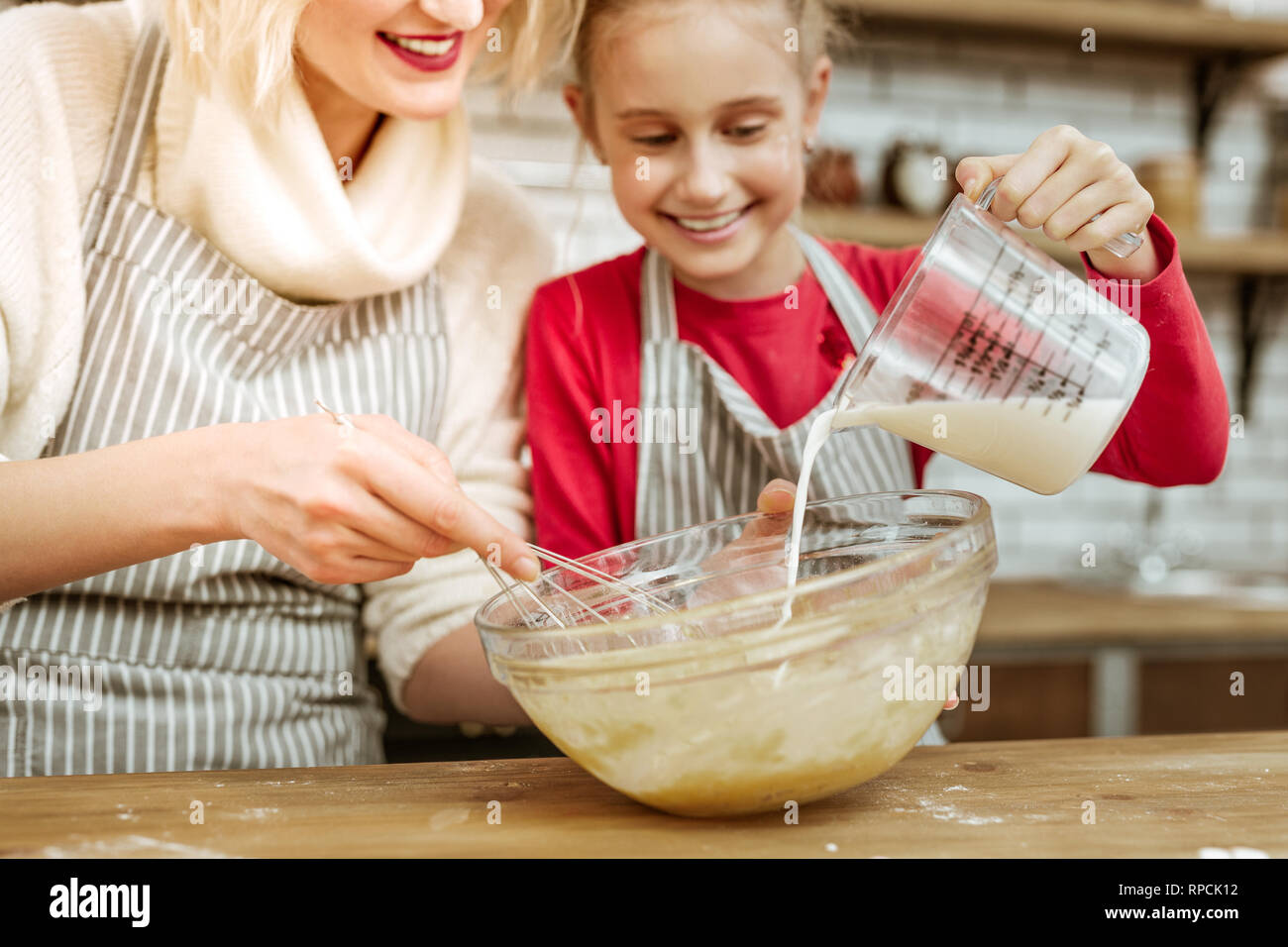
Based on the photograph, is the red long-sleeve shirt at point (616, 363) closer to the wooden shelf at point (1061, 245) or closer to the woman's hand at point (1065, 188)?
the woman's hand at point (1065, 188)

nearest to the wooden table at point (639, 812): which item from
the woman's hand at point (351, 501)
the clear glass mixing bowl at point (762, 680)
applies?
the clear glass mixing bowl at point (762, 680)

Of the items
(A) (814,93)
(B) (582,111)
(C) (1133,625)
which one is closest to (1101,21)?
(C) (1133,625)

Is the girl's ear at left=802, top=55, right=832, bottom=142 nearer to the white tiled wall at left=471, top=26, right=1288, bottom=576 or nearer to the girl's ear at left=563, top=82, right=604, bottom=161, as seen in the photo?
the girl's ear at left=563, top=82, right=604, bottom=161

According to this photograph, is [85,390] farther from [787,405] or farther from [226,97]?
[787,405]

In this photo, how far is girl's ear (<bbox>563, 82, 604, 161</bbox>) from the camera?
1298 millimetres

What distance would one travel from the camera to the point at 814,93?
131cm

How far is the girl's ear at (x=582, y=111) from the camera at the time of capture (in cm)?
130

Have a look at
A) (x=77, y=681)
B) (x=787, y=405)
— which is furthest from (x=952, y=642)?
(x=77, y=681)

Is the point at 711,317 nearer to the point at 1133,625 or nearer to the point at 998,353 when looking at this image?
the point at 998,353

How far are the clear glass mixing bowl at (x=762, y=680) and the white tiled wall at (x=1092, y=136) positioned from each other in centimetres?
202

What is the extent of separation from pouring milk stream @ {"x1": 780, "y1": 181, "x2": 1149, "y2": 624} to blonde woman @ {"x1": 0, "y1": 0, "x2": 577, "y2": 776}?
0.55 meters

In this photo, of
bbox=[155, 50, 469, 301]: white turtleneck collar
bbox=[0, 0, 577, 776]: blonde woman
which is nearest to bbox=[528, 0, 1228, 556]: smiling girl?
bbox=[0, 0, 577, 776]: blonde woman

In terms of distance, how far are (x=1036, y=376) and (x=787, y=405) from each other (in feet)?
1.82

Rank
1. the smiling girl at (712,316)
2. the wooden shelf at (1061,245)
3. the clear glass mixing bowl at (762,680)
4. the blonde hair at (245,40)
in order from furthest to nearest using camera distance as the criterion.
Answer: the wooden shelf at (1061,245)
the smiling girl at (712,316)
the blonde hair at (245,40)
the clear glass mixing bowl at (762,680)
